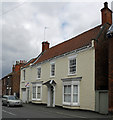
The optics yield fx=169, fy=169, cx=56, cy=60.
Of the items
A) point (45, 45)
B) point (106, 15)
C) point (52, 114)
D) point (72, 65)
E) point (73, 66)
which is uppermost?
point (106, 15)

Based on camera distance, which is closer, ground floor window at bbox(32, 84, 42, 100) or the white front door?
ground floor window at bbox(32, 84, 42, 100)

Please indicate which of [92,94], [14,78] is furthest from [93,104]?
[14,78]

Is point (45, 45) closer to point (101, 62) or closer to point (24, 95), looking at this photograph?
point (24, 95)

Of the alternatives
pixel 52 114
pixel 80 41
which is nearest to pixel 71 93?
pixel 52 114

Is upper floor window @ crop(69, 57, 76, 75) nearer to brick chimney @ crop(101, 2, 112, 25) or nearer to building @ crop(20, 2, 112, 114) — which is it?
building @ crop(20, 2, 112, 114)

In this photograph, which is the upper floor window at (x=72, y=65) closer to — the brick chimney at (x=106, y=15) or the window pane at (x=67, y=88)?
the window pane at (x=67, y=88)

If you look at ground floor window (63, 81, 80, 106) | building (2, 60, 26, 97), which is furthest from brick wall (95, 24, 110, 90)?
building (2, 60, 26, 97)

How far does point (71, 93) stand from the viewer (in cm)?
1695

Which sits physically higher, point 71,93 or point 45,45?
point 45,45

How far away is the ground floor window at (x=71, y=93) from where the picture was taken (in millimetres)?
16688

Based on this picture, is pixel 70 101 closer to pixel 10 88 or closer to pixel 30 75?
pixel 30 75

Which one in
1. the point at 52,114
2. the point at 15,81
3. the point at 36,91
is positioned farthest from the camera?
the point at 15,81

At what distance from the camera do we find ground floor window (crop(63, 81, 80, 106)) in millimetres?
16688

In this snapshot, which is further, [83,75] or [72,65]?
[72,65]
